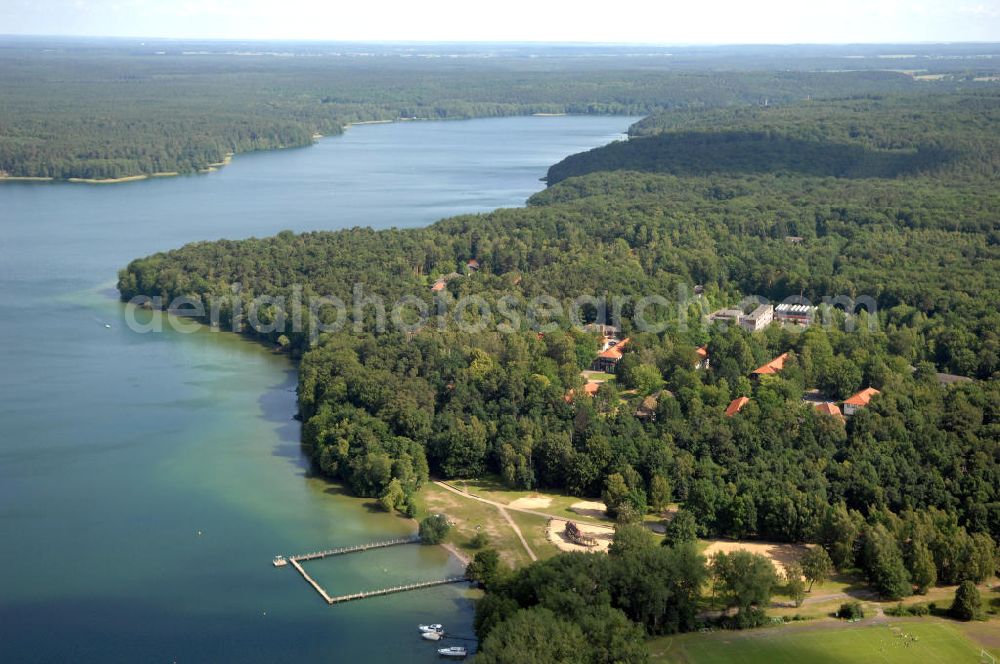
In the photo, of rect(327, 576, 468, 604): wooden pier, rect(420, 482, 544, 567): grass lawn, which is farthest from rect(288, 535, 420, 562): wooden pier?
rect(327, 576, 468, 604): wooden pier

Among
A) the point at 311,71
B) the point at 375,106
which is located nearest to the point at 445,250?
the point at 375,106

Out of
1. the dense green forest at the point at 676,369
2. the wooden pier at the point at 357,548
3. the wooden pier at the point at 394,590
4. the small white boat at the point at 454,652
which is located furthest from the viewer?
the wooden pier at the point at 357,548

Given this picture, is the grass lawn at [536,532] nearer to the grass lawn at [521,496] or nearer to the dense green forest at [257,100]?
the grass lawn at [521,496]

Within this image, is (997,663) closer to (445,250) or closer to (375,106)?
(445,250)

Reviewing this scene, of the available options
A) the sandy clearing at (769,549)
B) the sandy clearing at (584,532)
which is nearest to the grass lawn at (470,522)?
the sandy clearing at (584,532)

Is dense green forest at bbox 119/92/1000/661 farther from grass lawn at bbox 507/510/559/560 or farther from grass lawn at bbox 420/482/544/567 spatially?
grass lawn at bbox 507/510/559/560
